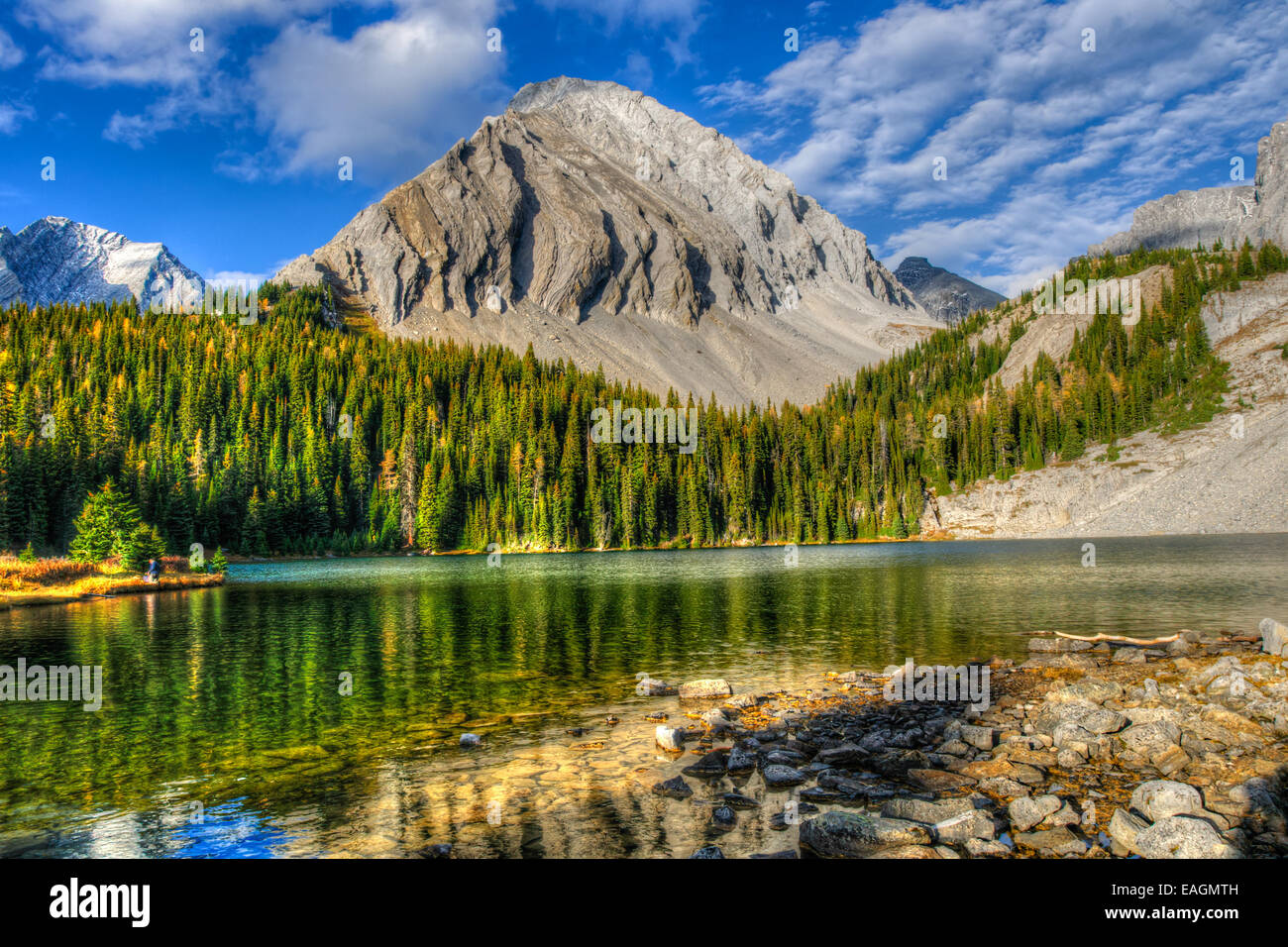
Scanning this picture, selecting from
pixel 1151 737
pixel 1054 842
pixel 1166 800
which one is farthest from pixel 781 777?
pixel 1151 737

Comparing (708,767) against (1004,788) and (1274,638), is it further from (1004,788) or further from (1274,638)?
(1274,638)

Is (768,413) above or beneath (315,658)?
above

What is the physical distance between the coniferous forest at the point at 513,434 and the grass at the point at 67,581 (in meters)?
56.8

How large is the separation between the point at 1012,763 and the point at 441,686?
17.1m

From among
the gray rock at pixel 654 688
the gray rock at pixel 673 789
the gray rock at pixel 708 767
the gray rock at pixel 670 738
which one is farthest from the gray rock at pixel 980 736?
the gray rock at pixel 654 688

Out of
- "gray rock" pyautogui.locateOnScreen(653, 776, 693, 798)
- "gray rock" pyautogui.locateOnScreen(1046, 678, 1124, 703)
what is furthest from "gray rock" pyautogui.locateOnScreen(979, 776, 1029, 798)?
"gray rock" pyautogui.locateOnScreen(1046, 678, 1124, 703)

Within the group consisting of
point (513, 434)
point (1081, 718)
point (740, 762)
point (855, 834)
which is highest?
point (513, 434)

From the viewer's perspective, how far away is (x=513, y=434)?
149 metres

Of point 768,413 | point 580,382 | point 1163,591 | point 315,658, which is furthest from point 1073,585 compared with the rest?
→ point 580,382

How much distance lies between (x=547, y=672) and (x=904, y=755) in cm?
1401

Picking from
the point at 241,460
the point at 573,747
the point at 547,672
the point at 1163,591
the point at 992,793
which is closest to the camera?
the point at 992,793

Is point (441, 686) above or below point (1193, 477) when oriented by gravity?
below

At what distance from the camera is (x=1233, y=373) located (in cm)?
13475
